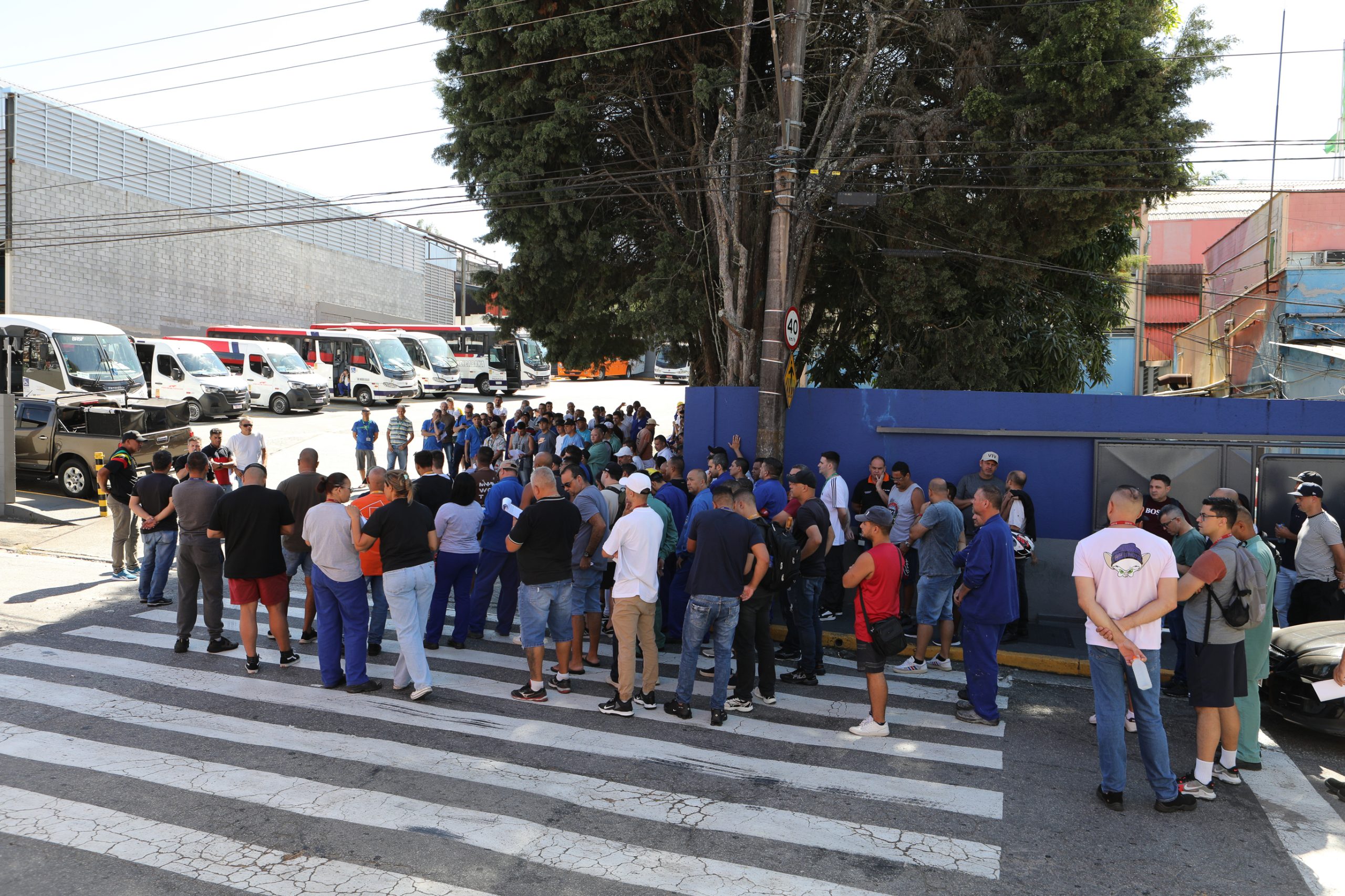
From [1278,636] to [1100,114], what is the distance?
27.5 ft

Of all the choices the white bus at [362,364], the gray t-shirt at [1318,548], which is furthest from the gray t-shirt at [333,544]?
the white bus at [362,364]

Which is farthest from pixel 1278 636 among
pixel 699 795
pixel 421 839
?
pixel 421 839

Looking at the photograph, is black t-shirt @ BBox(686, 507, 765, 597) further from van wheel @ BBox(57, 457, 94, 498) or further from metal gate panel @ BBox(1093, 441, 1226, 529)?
van wheel @ BBox(57, 457, 94, 498)

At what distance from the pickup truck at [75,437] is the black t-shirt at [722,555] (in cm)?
1377

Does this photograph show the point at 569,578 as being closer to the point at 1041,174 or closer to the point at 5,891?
the point at 5,891

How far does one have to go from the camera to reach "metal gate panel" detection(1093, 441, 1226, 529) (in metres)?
10.8

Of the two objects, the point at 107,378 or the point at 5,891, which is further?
the point at 107,378

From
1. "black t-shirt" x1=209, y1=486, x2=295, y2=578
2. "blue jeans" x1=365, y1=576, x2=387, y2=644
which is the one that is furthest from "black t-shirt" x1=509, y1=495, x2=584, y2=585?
"black t-shirt" x1=209, y1=486, x2=295, y2=578

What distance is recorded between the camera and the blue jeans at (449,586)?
29.2ft

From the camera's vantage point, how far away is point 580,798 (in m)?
5.92

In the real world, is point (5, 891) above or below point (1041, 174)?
below

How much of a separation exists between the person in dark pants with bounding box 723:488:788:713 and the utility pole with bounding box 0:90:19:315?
2973cm

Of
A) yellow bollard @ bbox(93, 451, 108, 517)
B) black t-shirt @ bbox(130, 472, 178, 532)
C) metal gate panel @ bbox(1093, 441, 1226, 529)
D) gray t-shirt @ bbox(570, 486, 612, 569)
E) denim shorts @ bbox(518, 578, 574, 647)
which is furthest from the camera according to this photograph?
yellow bollard @ bbox(93, 451, 108, 517)

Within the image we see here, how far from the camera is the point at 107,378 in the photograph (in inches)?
936
